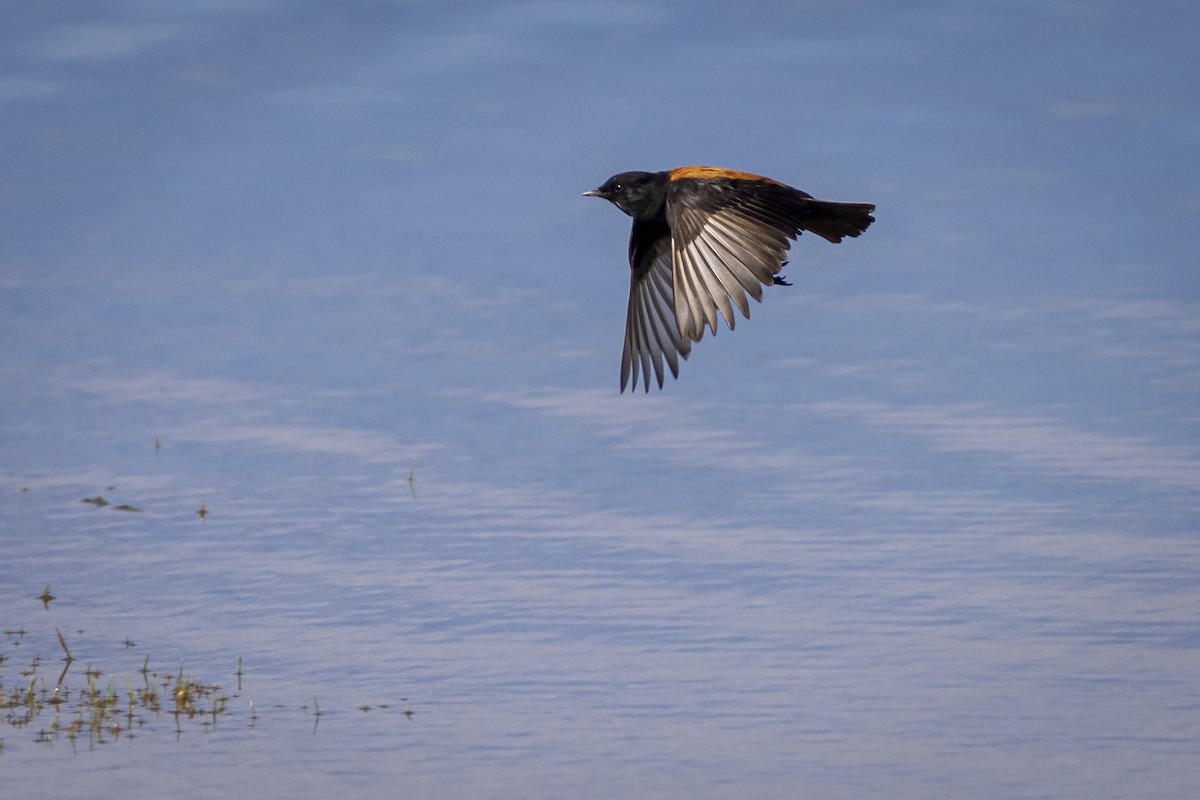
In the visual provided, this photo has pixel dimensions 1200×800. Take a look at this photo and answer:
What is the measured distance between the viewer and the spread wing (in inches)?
261

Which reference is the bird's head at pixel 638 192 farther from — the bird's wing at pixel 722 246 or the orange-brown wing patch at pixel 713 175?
the bird's wing at pixel 722 246

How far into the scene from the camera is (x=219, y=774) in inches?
236

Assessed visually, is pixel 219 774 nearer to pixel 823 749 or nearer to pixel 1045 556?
pixel 823 749

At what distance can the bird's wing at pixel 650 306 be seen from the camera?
795 centimetres

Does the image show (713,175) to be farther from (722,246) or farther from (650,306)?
(650,306)

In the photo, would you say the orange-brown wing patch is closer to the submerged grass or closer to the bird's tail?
the bird's tail

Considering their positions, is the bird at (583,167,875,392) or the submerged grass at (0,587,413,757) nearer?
the submerged grass at (0,587,413,757)

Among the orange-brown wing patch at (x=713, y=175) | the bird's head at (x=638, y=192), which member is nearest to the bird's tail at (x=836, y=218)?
the orange-brown wing patch at (x=713, y=175)

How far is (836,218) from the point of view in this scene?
7.21m

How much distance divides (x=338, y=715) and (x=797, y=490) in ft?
11.7

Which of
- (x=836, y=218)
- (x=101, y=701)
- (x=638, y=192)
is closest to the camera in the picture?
(x=101, y=701)

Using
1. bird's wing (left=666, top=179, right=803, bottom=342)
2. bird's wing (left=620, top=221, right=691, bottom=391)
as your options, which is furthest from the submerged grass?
bird's wing (left=620, top=221, right=691, bottom=391)

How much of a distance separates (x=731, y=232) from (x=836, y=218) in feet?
1.94

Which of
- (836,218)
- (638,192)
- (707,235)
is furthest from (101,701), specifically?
(836,218)
